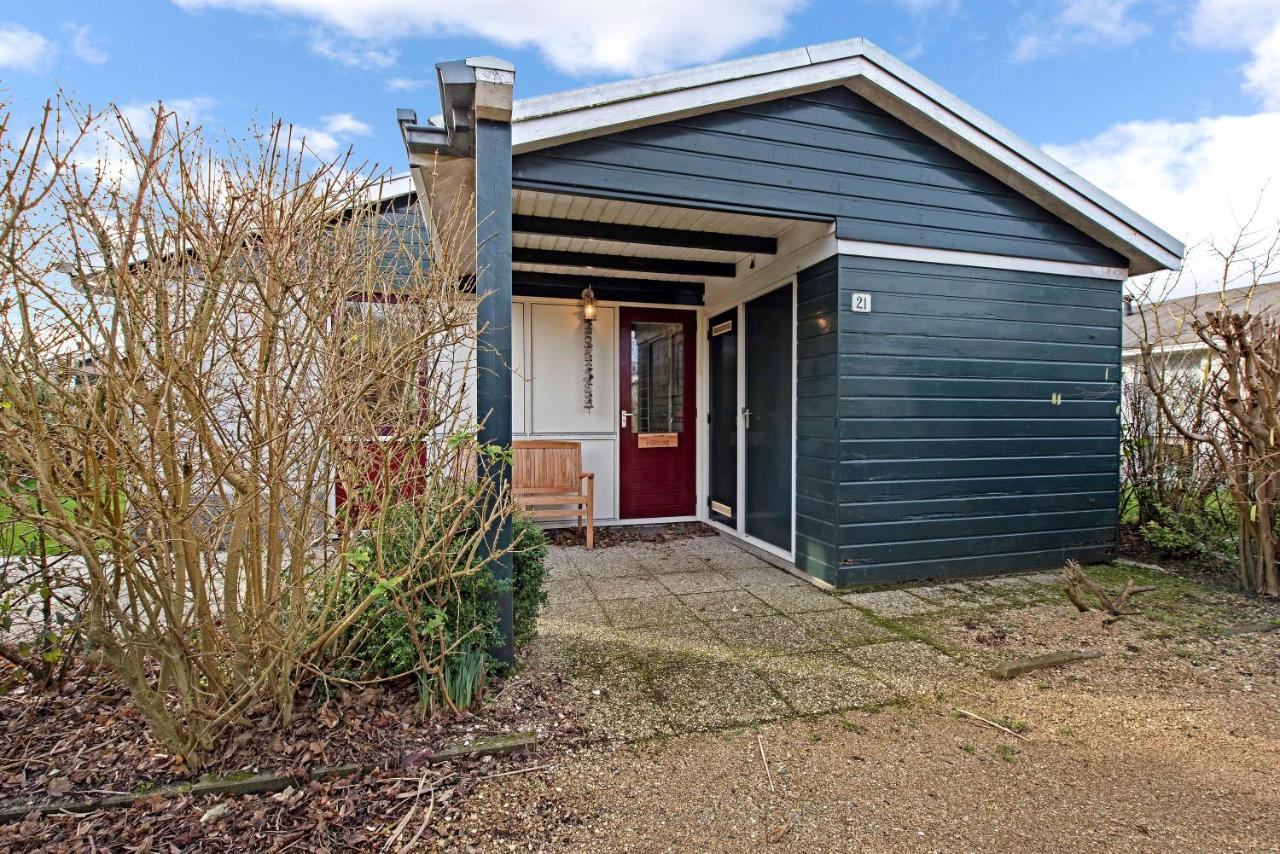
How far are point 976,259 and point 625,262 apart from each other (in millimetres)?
2673

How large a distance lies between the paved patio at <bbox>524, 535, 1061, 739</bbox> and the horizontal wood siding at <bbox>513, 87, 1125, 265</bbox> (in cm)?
233

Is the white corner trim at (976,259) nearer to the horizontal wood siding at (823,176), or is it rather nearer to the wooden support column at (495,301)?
the horizontal wood siding at (823,176)

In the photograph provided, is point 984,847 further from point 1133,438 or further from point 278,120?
point 1133,438

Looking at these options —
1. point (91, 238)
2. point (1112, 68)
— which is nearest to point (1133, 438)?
point (1112, 68)

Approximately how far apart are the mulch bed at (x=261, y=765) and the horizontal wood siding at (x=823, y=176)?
2.55 m

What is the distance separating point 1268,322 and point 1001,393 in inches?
59.4

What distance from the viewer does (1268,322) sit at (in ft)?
11.9

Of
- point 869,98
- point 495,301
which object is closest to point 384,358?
point 495,301

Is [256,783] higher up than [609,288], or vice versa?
[609,288]

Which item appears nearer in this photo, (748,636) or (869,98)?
(748,636)

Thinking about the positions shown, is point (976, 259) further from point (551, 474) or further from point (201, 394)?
point (201, 394)

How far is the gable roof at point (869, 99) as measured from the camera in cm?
299

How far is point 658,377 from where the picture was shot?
5.92 meters

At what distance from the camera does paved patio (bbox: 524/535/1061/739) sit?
2355 mm
